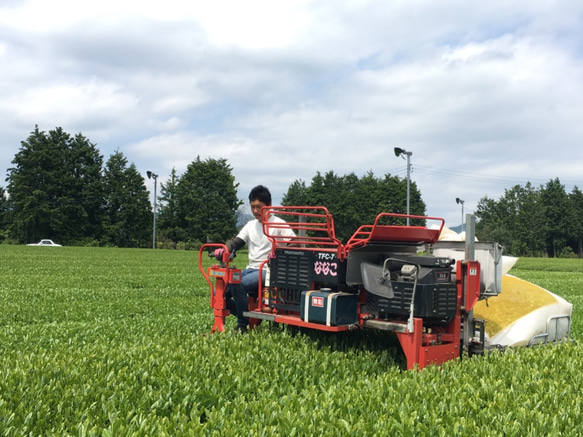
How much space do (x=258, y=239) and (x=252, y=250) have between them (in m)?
0.19

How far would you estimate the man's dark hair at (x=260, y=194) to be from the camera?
748cm

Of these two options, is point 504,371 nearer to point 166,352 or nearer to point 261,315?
point 261,315

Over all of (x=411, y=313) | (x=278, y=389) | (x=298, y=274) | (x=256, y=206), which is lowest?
(x=278, y=389)

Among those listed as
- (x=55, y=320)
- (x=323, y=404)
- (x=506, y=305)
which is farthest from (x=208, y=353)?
(x=55, y=320)

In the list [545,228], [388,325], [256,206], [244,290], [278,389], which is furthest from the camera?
[545,228]

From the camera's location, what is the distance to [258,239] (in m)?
7.42

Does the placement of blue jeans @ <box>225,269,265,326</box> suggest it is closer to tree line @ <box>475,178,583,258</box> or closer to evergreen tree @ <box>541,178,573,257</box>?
tree line @ <box>475,178,583,258</box>

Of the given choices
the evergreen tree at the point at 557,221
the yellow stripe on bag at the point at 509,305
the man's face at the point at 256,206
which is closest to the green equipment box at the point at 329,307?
the man's face at the point at 256,206

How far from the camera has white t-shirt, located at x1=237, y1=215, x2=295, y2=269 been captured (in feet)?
23.5

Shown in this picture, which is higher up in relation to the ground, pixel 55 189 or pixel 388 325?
pixel 55 189

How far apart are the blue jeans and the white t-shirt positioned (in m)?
0.20

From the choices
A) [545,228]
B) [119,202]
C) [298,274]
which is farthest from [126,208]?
[298,274]

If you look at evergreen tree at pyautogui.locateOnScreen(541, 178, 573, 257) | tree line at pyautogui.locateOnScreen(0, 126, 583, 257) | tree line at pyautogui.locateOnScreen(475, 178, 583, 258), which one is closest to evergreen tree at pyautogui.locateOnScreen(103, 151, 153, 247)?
tree line at pyautogui.locateOnScreen(0, 126, 583, 257)

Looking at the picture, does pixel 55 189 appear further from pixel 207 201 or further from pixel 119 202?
pixel 207 201
